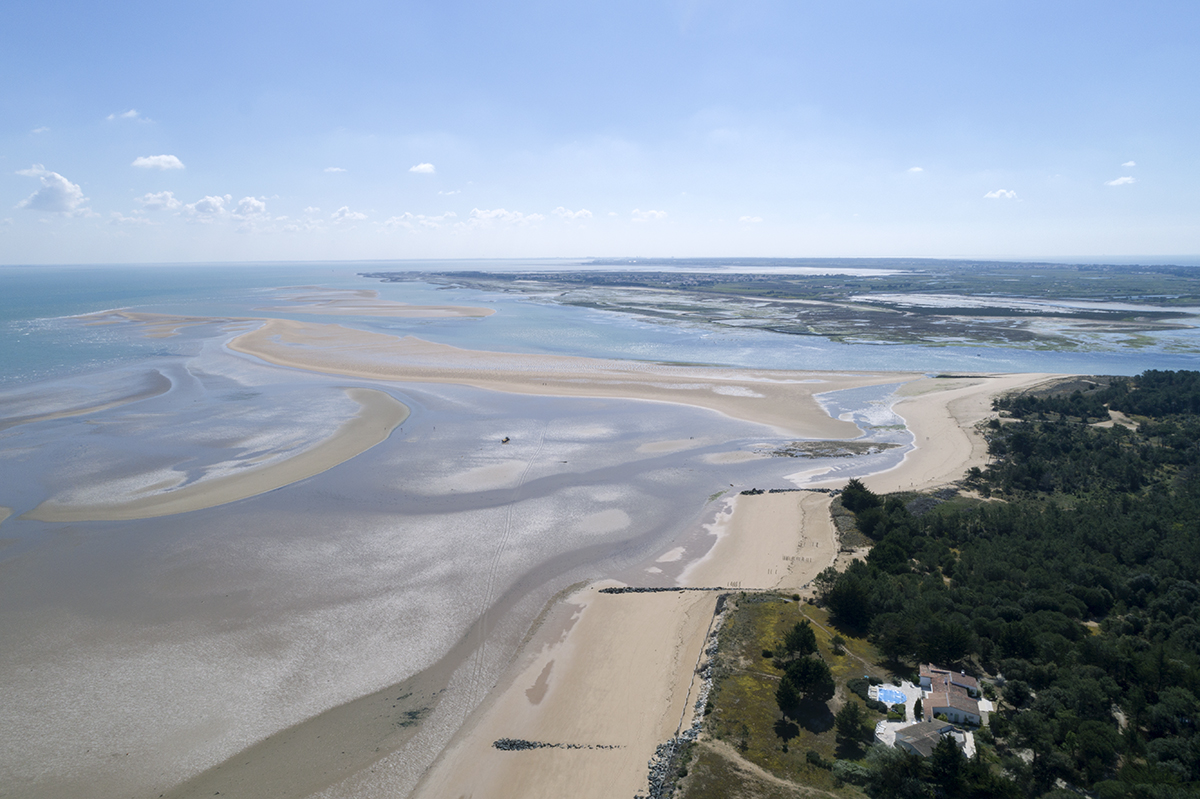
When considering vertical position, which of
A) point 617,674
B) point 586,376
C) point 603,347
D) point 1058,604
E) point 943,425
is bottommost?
point 617,674

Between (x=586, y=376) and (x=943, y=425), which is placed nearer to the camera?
(x=943, y=425)

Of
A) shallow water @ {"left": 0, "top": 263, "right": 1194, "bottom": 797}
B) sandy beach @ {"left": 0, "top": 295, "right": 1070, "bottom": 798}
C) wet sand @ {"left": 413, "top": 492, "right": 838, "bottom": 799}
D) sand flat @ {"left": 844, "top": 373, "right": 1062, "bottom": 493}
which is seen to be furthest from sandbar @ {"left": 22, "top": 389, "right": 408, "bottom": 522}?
sand flat @ {"left": 844, "top": 373, "right": 1062, "bottom": 493}

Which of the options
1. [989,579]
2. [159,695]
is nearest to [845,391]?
[989,579]

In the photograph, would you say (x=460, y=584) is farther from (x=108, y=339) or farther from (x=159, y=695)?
(x=108, y=339)

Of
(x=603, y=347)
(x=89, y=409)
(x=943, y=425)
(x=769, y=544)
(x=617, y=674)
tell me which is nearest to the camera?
(x=617, y=674)

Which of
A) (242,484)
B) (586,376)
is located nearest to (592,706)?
(242,484)

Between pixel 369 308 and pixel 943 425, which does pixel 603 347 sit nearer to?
pixel 943 425

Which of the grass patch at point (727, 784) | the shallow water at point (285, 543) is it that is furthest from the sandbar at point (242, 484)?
the grass patch at point (727, 784)
